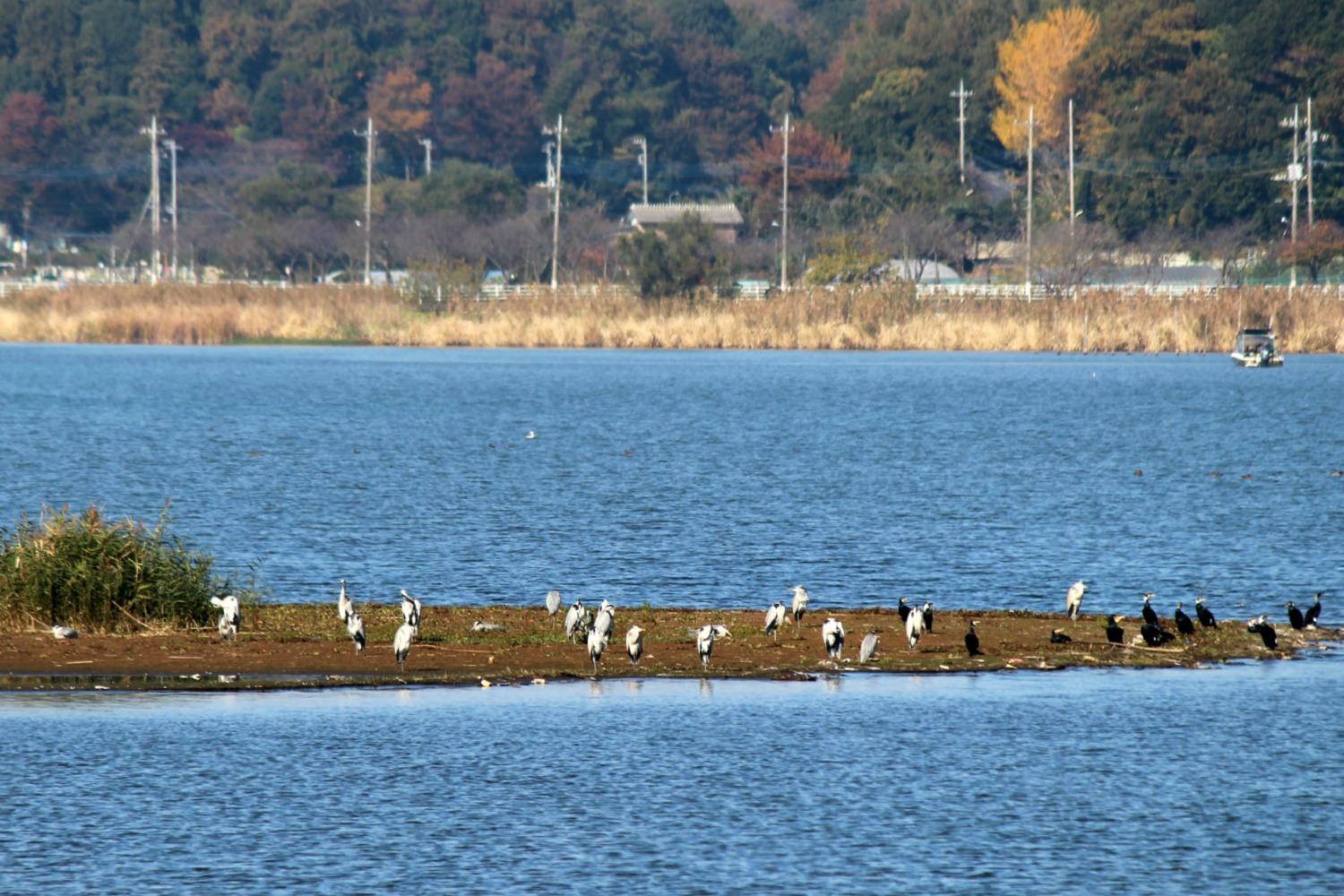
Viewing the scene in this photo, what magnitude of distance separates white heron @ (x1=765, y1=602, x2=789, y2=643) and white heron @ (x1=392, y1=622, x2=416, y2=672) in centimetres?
403

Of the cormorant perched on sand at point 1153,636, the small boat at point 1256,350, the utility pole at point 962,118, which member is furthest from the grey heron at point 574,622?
the utility pole at point 962,118

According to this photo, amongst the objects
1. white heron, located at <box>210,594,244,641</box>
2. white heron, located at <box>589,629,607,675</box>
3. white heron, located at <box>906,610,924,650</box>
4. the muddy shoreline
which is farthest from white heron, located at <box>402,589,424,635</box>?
white heron, located at <box>906,610,924,650</box>

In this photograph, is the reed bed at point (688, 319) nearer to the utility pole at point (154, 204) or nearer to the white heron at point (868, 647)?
the utility pole at point (154, 204)

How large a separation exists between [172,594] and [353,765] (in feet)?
21.0

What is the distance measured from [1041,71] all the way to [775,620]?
349 feet

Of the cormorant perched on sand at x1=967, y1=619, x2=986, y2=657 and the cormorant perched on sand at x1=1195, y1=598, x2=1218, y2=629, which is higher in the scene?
the cormorant perched on sand at x1=1195, y1=598, x2=1218, y2=629

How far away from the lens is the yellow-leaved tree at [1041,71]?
12262 centimetres

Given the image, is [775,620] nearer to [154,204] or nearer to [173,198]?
[154,204]

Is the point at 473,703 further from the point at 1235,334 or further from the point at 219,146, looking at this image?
the point at 219,146

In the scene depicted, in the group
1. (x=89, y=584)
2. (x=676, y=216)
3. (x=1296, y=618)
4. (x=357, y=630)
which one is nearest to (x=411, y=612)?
(x=357, y=630)

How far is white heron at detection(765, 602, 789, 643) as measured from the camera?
21906 millimetres

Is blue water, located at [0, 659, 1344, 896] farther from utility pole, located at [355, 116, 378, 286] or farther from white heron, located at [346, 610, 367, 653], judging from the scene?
utility pole, located at [355, 116, 378, 286]

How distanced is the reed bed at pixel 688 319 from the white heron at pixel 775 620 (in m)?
72.4

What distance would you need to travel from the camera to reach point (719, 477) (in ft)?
157
